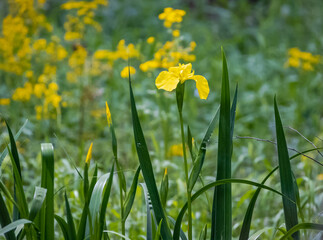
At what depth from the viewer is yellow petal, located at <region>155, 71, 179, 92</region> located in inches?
41.2

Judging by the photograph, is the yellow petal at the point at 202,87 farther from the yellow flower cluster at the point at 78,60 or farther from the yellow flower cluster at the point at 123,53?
the yellow flower cluster at the point at 78,60

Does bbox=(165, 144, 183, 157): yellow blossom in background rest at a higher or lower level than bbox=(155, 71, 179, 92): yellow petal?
lower

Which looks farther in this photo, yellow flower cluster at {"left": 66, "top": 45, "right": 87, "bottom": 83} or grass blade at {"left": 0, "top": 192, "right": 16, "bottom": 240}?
yellow flower cluster at {"left": 66, "top": 45, "right": 87, "bottom": 83}

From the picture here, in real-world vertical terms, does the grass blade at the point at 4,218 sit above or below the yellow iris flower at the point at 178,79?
below

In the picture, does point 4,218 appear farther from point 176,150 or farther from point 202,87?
point 176,150

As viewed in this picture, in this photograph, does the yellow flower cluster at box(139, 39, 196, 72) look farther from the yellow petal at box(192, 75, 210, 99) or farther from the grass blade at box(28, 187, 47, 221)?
the grass blade at box(28, 187, 47, 221)

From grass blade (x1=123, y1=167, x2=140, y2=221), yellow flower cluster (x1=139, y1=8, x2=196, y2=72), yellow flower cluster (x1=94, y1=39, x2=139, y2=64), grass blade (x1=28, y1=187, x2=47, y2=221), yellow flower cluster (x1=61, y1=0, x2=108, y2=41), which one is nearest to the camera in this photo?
grass blade (x1=28, y1=187, x2=47, y2=221)

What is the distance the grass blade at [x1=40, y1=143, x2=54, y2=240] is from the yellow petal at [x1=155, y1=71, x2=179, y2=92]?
345mm

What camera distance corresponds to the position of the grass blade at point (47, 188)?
1.12 m

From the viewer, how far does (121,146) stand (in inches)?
119

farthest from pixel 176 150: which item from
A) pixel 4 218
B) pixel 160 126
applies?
pixel 4 218

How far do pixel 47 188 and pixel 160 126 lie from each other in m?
1.96

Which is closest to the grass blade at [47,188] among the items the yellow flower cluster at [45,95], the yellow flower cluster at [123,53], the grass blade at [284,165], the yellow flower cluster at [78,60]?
the grass blade at [284,165]

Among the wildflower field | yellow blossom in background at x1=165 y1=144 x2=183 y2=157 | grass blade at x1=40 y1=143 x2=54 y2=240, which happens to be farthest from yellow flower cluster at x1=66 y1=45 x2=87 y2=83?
grass blade at x1=40 y1=143 x2=54 y2=240
